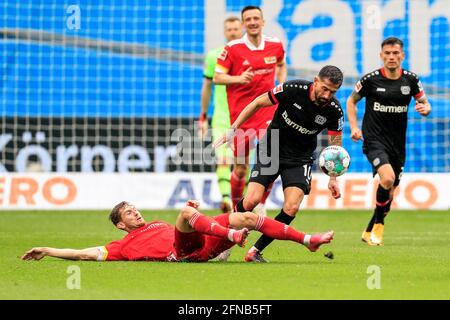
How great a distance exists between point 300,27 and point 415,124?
2.61 m

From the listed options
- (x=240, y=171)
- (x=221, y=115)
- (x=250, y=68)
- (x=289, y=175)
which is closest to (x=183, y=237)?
(x=289, y=175)

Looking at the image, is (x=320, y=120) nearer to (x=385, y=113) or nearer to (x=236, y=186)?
(x=385, y=113)

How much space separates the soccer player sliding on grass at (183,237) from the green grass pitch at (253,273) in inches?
5.3

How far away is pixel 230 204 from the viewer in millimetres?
14523

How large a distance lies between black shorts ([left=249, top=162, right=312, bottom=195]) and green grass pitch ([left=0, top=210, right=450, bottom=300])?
0.67m

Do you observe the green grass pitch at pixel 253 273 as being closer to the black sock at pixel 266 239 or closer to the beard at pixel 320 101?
the black sock at pixel 266 239

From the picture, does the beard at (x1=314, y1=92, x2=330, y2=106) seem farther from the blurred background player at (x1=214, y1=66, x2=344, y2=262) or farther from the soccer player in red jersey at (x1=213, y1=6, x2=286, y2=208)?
the soccer player in red jersey at (x1=213, y1=6, x2=286, y2=208)

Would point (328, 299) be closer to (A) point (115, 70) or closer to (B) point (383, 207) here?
(B) point (383, 207)

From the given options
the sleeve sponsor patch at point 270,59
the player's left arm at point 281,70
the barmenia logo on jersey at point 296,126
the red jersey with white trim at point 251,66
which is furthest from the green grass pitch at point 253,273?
the sleeve sponsor patch at point 270,59

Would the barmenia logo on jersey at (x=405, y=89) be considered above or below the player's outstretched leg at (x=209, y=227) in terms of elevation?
above

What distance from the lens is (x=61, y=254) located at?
8984 millimetres

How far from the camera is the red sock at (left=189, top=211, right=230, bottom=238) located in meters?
8.48

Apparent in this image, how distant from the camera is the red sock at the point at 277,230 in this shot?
8.77 metres
